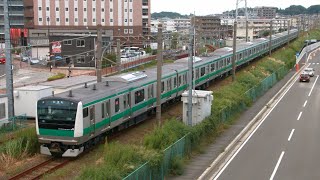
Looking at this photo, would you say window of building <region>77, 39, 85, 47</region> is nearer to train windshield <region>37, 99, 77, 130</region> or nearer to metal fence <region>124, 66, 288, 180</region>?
metal fence <region>124, 66, 288, 180</region>

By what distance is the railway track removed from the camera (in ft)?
58.2

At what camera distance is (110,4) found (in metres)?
102

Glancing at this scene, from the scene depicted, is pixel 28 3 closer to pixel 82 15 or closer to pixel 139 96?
pixel 82 15

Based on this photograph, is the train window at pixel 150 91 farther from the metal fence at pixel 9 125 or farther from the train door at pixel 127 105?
the metal fence at pixel 9 125

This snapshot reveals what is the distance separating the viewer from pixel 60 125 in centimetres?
1975

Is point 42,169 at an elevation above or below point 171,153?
below

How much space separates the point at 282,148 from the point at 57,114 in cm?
1120

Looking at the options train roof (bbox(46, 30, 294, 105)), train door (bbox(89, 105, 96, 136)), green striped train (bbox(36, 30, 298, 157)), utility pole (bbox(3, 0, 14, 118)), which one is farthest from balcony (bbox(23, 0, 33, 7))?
train door (bbox(89, 105, 96, 136))

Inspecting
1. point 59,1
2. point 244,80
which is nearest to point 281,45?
point 59,1

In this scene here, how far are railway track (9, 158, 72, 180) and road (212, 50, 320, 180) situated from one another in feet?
21.6

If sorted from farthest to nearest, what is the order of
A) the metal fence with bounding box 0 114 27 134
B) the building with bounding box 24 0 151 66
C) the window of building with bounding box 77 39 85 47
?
the building with bounding box 24 0 151 66 < the window of building with bounding box 77 39 85 47 < the metal fence with bounding box 0 114 27 134

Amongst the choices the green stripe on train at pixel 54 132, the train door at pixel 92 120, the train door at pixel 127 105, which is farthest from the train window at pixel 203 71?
the green stripe on train at pixel 54 132

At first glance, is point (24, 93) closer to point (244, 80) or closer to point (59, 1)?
point (244, 80)

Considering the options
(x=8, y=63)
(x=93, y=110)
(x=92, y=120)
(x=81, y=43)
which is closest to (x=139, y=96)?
(x=93, y=110)
